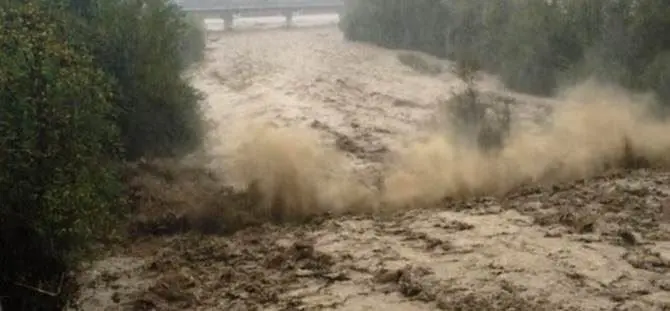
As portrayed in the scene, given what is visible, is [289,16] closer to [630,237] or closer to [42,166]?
[630,237]

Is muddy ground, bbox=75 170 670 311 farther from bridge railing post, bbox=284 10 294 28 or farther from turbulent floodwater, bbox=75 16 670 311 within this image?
bridge railing post, bbox=284 10 294 28

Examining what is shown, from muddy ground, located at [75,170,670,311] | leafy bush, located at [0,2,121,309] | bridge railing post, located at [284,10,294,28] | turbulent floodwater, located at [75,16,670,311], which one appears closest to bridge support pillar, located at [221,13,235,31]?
bridge railing post, located at [284,10,294,28]

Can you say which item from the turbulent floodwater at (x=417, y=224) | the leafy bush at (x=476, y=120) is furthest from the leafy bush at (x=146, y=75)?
the leafy bush at (x=476, y=120)

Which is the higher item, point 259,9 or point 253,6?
point 253,6

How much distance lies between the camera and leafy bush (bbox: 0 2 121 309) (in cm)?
1109

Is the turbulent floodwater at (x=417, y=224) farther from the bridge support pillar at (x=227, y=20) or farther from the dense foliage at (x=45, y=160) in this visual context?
the bridge support pillar at (x=227, y=20)

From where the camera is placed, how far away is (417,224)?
15242 millimetres

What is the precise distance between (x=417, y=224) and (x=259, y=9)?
127 ft

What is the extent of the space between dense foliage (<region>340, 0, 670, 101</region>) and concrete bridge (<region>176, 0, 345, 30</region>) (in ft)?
47.0

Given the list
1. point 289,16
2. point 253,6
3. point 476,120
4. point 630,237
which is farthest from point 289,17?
point 630,237

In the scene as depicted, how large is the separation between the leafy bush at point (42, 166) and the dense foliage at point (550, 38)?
51.5ft

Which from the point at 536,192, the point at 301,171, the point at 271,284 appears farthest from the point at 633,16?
the point at 271,284

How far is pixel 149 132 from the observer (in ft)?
63.2

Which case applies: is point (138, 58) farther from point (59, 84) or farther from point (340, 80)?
point (340, 80)
